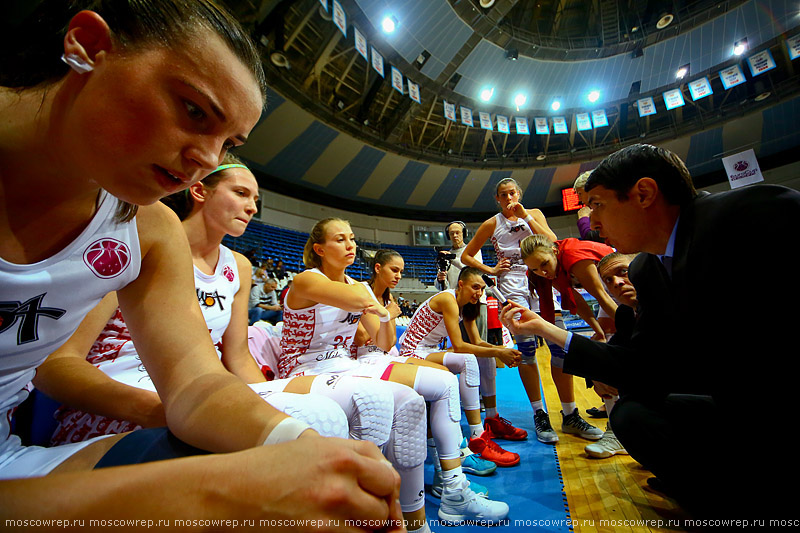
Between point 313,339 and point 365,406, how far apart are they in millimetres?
776

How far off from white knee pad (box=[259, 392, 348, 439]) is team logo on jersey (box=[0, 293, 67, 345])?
1.58 feet

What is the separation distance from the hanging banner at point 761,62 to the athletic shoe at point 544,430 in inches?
587

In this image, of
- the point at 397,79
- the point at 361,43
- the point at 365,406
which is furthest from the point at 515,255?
the point at 397,79

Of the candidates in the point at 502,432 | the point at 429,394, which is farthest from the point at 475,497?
the point at 502,432

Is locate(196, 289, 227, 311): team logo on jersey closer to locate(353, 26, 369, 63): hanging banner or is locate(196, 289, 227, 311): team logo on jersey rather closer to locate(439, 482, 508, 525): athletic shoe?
locate(439, 482, 508, 525): athletic shoe

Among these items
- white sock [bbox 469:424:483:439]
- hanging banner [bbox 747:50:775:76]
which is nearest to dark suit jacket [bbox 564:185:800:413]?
white sock [bbox 469:424:483:439]

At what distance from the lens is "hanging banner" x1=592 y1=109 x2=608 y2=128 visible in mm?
12836

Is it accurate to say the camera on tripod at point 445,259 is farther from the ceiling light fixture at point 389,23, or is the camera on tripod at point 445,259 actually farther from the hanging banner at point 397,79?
the ceiling light fixture at point 389,23

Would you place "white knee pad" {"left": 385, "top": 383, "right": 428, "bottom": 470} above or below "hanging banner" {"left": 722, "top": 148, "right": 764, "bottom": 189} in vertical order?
below

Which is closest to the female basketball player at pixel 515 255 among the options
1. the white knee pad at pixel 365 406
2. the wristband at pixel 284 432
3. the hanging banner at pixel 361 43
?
the white knee pad at pixel 365 406

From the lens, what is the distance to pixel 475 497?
1.64 m

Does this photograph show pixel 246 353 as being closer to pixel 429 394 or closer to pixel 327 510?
pixel 429 394

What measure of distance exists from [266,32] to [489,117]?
26.6ft

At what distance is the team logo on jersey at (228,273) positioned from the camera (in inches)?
62.8
